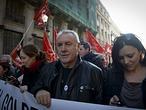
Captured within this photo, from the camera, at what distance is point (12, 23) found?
539 inches

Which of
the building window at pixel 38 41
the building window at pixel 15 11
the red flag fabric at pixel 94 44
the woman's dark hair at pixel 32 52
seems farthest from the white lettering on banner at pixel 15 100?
the building window at pixel 38 41

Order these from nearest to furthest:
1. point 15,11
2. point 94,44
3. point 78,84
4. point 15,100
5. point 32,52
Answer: point 78,84 → point 15,100 → point 32,52 → point 94,44 → point 15,11

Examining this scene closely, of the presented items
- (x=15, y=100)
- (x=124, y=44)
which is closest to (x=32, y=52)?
(x=15, y=100)

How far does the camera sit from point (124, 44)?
9.35ft

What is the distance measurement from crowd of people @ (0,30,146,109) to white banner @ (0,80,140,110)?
0.25 feet

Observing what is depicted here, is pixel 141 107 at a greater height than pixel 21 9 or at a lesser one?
lesser

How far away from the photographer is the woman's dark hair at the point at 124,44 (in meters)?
2.83

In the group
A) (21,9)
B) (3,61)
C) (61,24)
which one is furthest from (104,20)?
(3,61)

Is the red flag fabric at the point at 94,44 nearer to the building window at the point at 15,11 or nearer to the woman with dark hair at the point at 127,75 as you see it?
the building window at the point at 15,11

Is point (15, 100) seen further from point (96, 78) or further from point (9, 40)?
point (9, 40)

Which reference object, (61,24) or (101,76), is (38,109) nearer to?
(101,76)

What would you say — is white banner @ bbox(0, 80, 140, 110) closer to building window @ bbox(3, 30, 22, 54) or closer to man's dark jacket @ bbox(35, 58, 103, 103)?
man's dark jacket @ bbox(35, 58, 103, 103)

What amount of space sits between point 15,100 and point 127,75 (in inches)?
45.6

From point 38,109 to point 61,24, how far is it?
1818cm
